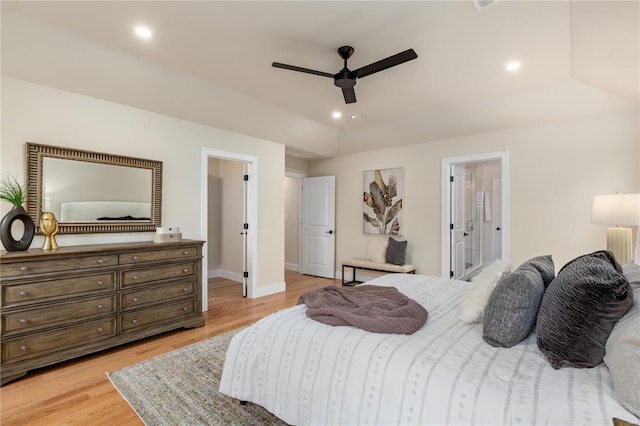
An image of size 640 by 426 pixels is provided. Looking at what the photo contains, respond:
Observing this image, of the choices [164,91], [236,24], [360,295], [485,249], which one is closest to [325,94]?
[236,24]

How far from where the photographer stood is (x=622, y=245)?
3176 millimetres

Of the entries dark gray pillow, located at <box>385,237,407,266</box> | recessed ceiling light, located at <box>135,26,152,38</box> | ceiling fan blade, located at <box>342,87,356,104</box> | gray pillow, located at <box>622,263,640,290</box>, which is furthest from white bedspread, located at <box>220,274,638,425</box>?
dark gray pillow, located at <box>385,237,407,266</box>

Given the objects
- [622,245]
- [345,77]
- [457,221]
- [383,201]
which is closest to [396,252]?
[383,201]

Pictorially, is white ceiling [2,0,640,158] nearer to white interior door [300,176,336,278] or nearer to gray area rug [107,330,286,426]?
white interior door [300,176,336,278]

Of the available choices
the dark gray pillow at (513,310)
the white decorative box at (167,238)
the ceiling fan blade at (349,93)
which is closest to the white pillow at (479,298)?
the dark gray pillow at (513,310)

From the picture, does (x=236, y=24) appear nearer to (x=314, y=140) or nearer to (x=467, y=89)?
(x=467, y=89)

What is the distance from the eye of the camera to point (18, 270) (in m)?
2.31

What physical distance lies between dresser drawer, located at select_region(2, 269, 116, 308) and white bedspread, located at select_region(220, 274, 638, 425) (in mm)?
1625

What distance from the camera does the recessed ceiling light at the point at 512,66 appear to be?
288 centimetres

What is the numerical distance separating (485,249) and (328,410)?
21.1 ft

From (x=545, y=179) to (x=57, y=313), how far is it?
5425mm

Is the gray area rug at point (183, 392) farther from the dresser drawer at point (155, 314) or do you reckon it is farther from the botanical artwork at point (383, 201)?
the botanical artwork at point (383, 201)

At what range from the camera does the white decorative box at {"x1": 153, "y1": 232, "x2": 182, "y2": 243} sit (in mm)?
3291

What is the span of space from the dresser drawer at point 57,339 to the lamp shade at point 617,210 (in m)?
4.90
